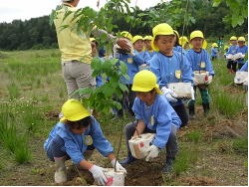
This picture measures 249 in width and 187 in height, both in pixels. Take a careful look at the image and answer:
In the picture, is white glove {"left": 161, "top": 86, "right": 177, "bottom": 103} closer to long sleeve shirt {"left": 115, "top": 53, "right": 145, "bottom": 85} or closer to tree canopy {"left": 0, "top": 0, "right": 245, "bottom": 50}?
tree canopy {"left": 0, "top": 0, "right": 245, "bottom": 50}

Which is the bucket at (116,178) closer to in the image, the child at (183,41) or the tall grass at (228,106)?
the child at (183,41)

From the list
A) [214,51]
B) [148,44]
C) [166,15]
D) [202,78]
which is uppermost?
[166,15]

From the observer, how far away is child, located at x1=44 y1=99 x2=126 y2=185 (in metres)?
3.75

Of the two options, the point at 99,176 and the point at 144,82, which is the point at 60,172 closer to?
the point at 99,176

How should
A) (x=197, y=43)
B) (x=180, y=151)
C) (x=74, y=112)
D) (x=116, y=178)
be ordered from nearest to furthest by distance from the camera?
(x=116, y=178) → (x=74, y=112) → (x=180, y=151) → (x=197, y=43)

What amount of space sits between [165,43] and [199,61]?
2.25 meters

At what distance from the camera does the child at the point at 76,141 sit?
3748mm

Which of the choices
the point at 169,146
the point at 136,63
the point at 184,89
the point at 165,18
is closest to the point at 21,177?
the point at 169,146

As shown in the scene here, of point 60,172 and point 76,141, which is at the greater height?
point 76,141

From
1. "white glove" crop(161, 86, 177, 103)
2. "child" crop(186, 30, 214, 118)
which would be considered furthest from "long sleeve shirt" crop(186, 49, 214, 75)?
"white glove" crop(161, 86, 177, 103)

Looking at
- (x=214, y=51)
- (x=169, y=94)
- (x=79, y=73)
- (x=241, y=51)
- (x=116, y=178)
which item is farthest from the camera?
(x=214, y=51)

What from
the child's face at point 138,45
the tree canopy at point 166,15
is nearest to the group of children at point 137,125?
the tree canopy at point 166,15

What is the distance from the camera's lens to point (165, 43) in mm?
4914

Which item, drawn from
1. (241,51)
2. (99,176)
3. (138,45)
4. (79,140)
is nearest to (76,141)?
(79,140)
